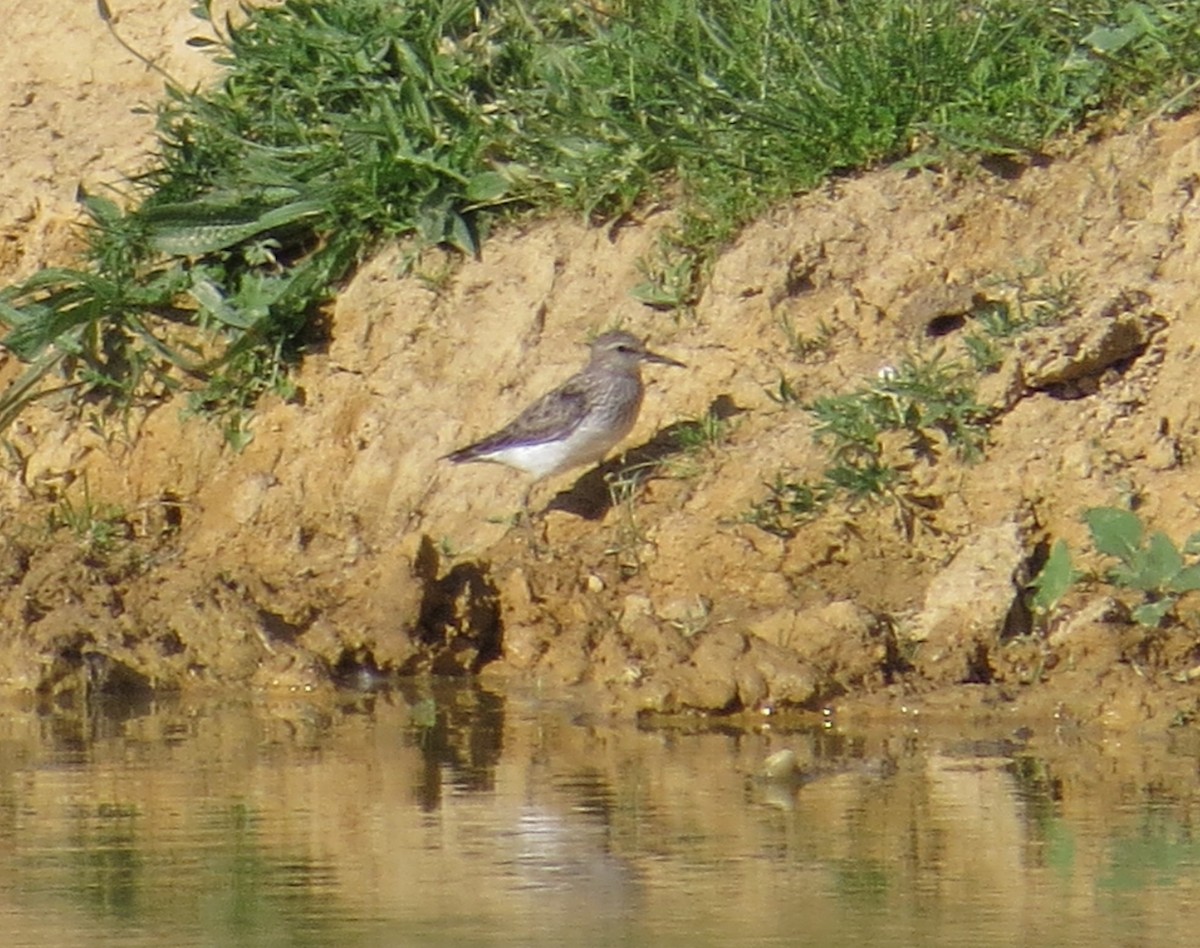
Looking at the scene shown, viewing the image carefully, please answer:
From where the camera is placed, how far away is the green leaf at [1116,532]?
7688 mm

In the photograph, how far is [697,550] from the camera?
8375mm

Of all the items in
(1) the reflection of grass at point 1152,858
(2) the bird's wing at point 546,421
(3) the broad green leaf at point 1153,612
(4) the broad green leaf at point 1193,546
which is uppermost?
(2) the bird's wing at point 546,421

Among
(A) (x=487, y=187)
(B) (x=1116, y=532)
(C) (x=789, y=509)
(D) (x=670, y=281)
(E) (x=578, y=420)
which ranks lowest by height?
(B) (x=1116, y=532)

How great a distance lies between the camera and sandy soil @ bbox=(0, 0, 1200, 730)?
7.76 m

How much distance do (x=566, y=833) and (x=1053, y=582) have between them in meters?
2.21

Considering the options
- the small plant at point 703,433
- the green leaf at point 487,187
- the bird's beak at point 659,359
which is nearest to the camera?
the small plant at point 703,433

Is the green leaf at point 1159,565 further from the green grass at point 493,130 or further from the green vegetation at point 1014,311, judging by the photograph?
the green grass at point 493,130

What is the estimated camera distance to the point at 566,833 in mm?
6094

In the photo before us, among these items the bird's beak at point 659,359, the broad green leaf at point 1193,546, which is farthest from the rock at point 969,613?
the bird's beak at point 659,359

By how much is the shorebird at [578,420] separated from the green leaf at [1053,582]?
5.06 ft

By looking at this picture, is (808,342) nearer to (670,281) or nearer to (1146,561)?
(670,281)

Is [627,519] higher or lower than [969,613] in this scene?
higher

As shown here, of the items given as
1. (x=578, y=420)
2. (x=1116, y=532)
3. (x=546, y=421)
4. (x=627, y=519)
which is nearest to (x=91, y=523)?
(x=546, y=421)

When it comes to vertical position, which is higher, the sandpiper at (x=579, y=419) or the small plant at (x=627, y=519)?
the sandpiper at (x=579, y=419)
